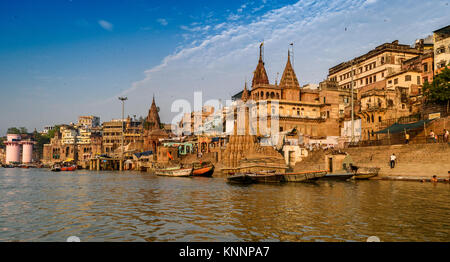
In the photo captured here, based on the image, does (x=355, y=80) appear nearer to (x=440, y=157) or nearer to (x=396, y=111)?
(x=396, y=111)

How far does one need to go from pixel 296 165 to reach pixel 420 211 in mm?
31184

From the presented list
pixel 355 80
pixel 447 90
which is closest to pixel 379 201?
pixel 447 90

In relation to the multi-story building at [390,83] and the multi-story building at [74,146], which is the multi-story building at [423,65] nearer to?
the multi-story building at [390,83]

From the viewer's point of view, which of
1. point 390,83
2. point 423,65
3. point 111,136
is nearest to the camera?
point 423,65

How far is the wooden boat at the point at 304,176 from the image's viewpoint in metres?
29.6

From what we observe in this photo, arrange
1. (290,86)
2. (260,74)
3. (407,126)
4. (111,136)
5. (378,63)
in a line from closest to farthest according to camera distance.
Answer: (407,126), (378,63), (290,86), (260,74), (111,136)

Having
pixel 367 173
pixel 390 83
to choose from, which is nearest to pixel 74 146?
pixel 390 83

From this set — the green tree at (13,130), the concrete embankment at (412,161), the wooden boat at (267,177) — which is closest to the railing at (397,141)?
the concrete embankment at (412,161)

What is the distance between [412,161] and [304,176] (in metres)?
10.4

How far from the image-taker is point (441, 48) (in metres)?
43.6

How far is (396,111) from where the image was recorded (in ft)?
160

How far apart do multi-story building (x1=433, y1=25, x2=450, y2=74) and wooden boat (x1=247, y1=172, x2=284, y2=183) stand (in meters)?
28.9

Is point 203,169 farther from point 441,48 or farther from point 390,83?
point 441,48

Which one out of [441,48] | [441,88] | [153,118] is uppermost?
[441,48]
